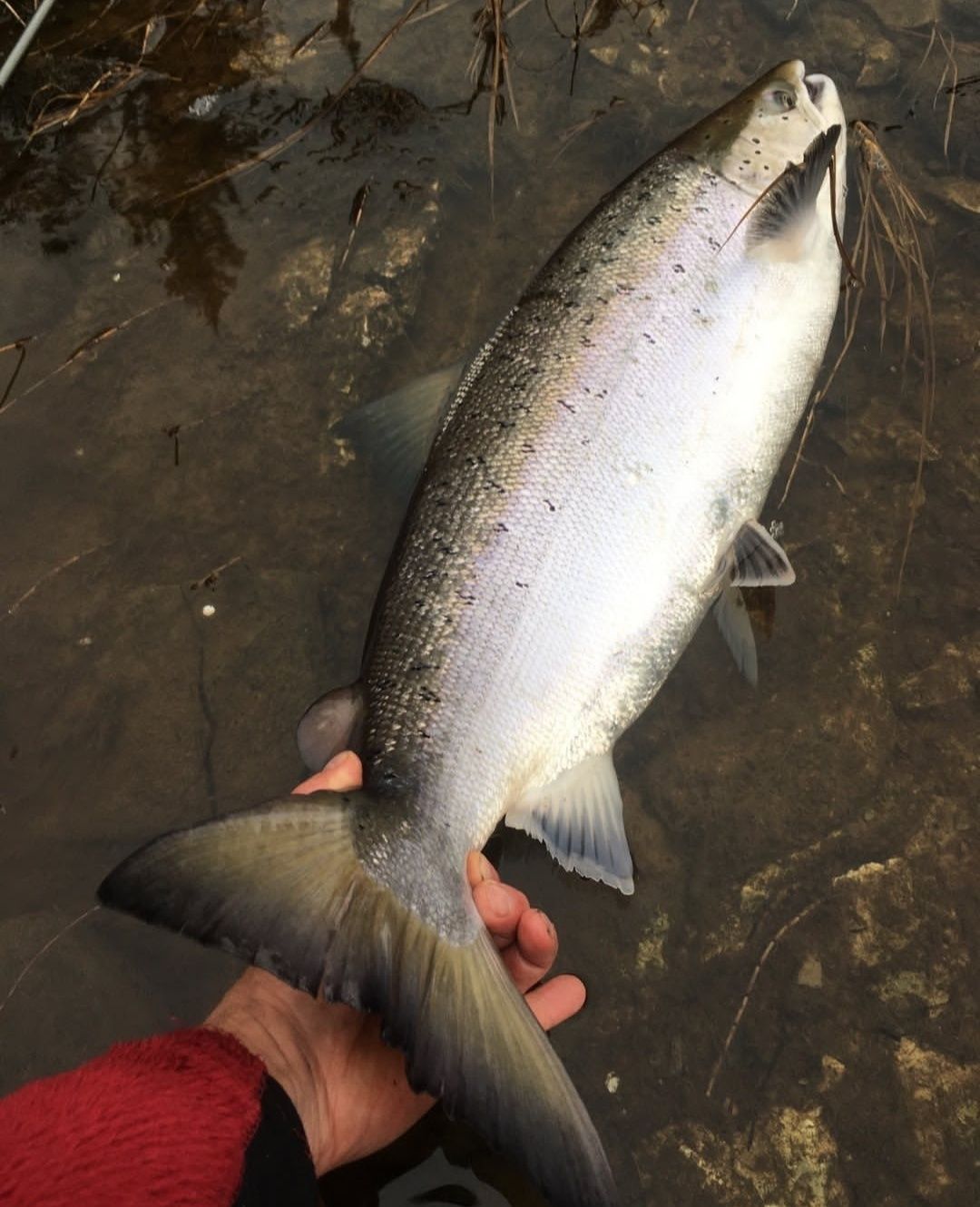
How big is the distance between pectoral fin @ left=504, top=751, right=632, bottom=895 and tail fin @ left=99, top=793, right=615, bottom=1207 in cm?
56

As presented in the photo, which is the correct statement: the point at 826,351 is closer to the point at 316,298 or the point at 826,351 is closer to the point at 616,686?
the point at 616,686

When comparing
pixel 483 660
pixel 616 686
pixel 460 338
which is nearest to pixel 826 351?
pixel 460 338

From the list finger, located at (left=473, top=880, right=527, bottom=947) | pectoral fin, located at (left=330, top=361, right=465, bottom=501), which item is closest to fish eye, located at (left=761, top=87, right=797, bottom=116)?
pectoral fin, located at (left=330, top=361, right=465, bottom=501)

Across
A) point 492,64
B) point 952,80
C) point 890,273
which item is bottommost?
point 890,273

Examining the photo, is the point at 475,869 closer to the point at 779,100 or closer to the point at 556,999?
the point at 556,999

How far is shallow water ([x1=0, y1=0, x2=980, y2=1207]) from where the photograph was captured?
2545mm

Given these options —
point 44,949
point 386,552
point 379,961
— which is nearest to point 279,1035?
point 379,961

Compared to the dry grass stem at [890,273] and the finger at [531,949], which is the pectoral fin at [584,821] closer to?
the finger at [531,949]

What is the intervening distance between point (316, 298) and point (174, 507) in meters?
0.93

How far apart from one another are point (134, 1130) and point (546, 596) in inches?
56.1

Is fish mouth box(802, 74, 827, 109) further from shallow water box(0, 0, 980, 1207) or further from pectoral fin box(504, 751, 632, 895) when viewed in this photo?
pectoral fin box(504, 751, 632, 895)

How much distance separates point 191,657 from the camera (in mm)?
3076

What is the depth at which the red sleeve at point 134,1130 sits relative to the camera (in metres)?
1.61

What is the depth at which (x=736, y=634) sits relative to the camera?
2957 mm
